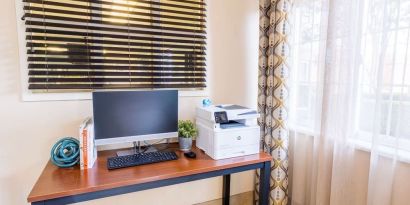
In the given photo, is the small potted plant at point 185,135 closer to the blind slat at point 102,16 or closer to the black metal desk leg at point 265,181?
the black metal desk leg at point 265,181

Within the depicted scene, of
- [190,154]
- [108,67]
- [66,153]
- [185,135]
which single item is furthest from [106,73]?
[190,154]

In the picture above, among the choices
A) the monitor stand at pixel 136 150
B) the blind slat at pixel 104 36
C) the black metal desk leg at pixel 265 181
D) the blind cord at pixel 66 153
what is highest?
the blind slat at pixel 104 36

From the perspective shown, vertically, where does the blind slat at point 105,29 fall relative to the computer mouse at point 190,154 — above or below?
above

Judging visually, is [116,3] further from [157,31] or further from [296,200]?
[296,200]

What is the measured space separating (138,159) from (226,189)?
0.99 metres

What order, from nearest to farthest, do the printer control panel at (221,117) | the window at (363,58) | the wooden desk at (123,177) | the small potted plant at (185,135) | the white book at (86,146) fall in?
the wooden desk at (123,177), the window at (363,58), the white book at (86,146), the printer control panel at (221,117), the small potted plant at (185,135)

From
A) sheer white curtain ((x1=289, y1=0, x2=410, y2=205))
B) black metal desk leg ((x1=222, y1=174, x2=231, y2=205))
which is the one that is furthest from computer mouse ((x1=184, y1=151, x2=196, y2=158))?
sheer white curtain ((x1=289, y1=0, x2=410, y2=205))

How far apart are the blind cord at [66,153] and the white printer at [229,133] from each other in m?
0.88

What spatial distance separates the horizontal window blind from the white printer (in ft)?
1.67

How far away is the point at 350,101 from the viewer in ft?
5.20

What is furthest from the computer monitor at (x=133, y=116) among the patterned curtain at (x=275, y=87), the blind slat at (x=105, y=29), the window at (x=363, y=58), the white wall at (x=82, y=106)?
the window at (x=363, y=58)

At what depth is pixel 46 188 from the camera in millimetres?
1222

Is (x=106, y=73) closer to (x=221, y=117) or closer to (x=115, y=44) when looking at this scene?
(x=115, y=44)

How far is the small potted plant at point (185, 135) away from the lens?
1.84 m
